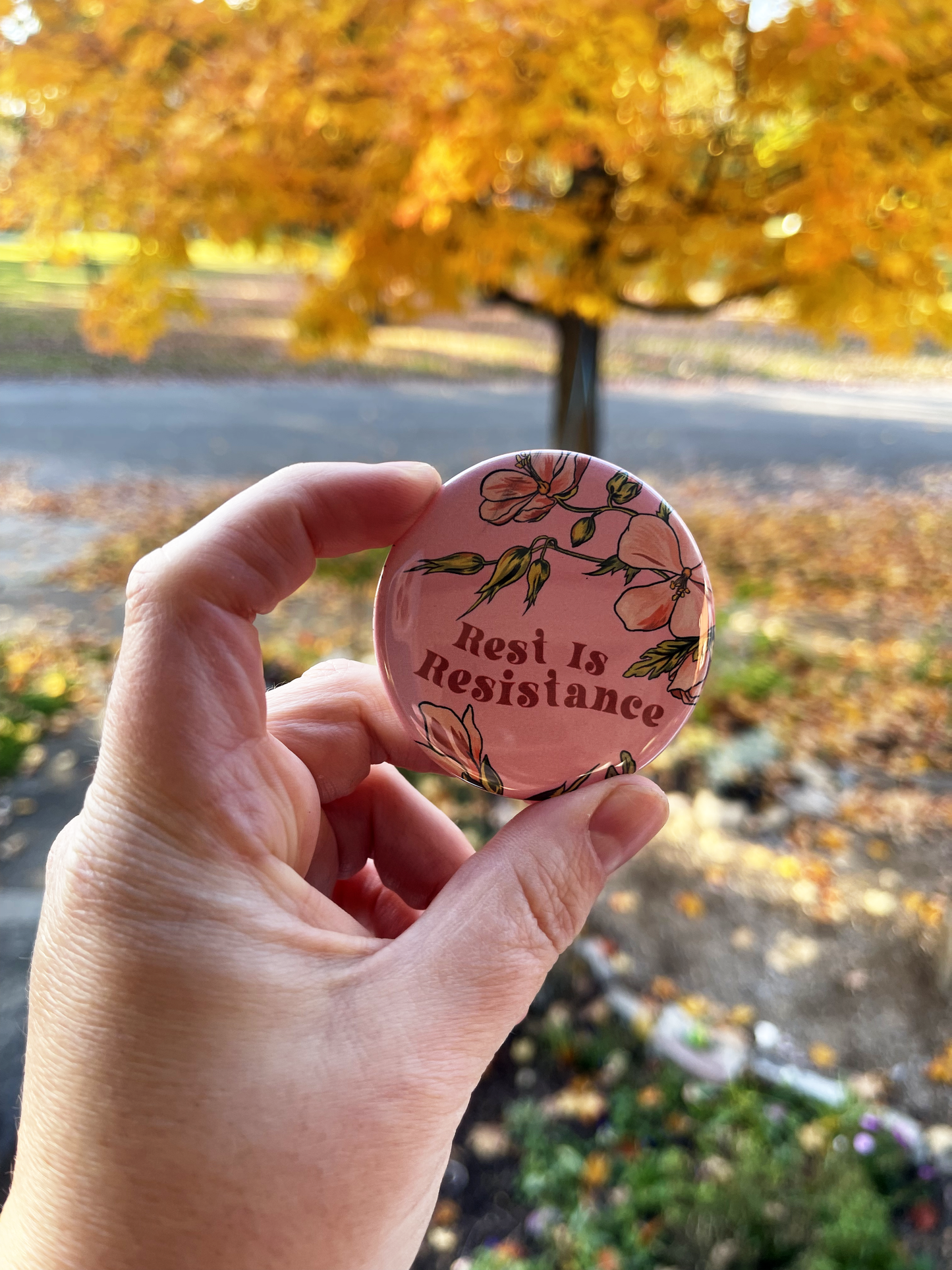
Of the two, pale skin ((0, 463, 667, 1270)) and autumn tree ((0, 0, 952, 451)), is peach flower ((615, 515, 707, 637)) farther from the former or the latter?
autumn tree ((0, 0, 952, 451))

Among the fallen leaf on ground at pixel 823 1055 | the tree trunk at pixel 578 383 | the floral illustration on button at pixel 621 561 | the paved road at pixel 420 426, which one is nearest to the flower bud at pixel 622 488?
the floral illustration on button at pixel 621 561

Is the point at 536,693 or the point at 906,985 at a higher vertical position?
the point at 536,693

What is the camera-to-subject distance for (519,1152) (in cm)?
212

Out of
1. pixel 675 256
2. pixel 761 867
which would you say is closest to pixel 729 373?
pixel 675 256

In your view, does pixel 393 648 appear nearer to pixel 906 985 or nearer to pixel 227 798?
pixel 227 798

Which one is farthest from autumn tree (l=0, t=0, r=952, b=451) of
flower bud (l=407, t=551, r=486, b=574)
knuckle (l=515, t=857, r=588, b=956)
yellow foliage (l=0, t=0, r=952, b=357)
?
knuckle (l=515, t=857, r=588, b=956)

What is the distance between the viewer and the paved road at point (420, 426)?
278 inches

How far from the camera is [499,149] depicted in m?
2.57

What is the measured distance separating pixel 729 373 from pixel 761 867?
10101 millimetres

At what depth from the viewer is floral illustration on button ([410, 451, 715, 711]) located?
49.1 inches

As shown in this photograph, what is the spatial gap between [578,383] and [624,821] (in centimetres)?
409

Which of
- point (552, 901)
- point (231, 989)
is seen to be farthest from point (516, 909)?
point (231, 989)

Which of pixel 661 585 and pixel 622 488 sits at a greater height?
pixel 622 488

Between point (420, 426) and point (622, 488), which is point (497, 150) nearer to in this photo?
point (622, 488)
